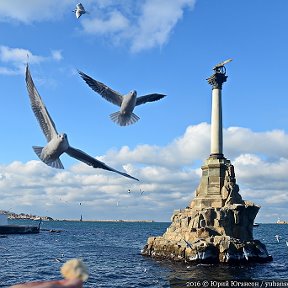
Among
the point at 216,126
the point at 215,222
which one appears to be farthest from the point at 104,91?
the point at 216,126

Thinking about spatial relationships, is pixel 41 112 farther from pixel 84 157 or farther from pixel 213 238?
pixel 213 238

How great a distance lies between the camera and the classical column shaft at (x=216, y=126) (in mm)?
53812

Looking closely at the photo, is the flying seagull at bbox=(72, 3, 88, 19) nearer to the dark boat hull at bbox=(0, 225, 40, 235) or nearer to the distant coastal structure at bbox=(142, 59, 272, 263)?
the distant coastal structure at bbox=(142, 59, 272, 263)

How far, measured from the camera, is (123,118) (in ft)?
28.4

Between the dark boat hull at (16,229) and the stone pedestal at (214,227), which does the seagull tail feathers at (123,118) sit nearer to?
the stone pedestal at (214,227)

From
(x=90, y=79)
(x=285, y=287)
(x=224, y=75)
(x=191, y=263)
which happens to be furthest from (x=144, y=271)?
(x=90, y=79)

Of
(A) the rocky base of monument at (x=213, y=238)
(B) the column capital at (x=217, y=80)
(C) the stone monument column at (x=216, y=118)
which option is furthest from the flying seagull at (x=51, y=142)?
(B) the column capital at (x=217, y=80)

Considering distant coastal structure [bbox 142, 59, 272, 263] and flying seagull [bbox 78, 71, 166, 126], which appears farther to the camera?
distant coastal structure [bbox 142, 59, 272, 263]

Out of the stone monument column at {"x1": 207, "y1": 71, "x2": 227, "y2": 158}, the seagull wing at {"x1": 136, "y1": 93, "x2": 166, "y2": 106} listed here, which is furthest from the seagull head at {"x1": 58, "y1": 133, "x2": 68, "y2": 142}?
the stone monument column at {"x1": 207, "y1": 71, "x2": 227, "y2": 158}

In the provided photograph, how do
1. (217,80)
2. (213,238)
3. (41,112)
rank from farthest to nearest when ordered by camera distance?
(217,80) → (213,238) → (41,112)

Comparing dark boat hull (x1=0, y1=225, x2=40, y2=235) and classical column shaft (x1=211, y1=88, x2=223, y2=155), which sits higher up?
classical column shaft (x1=211, y1=88, x2=223, y2=155)

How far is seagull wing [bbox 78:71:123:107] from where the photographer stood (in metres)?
9.05

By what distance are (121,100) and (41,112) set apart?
1903mm

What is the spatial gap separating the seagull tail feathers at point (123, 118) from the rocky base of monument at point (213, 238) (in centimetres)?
3854
